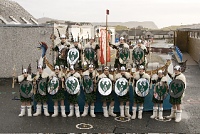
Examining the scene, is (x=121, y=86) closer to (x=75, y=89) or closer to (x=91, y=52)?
(x=75, y=89)

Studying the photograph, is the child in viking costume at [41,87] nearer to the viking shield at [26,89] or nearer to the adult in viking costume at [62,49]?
the viking shield at [26,89]

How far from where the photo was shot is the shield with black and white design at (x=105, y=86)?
9453 mm

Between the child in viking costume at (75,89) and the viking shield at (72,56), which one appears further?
the viking shield at (72,56)

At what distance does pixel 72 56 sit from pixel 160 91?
345 centimetres

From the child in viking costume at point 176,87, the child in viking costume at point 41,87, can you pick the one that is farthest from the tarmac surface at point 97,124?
the child in viking costume at point 41,87

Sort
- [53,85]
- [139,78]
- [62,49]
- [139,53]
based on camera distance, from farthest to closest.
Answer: [62,49] → [139,53] → [53,85] → [139,78]

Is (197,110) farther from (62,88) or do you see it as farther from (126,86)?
(62,88)

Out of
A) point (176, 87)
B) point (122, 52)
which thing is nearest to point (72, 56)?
point (122, 52)

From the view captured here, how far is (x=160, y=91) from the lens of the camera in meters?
9.40

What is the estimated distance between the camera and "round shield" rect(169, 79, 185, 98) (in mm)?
9180

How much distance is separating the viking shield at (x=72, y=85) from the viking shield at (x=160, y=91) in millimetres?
2495

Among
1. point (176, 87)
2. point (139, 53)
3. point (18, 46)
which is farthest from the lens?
point (18, 46)

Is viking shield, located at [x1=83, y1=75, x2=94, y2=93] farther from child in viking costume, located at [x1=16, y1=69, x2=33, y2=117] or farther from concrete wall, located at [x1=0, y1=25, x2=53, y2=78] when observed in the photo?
concrete wall, located at [x1=0, y1=25, x2=53, y2=78]

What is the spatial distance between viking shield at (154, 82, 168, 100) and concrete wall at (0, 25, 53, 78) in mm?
9643
